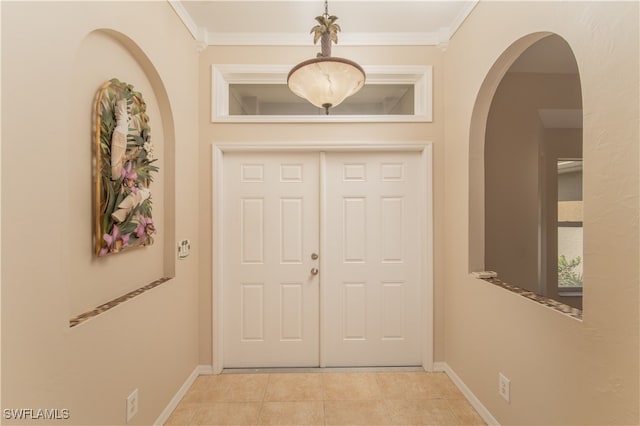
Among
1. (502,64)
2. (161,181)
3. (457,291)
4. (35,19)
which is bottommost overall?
(457,291)

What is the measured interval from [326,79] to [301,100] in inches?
42.0

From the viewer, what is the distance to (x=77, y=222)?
4.42 feet

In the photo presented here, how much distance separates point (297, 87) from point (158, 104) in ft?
3.31

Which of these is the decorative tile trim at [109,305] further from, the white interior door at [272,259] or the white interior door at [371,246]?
the white interior door at [371,246]

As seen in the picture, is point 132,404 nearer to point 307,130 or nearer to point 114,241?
point 114,241

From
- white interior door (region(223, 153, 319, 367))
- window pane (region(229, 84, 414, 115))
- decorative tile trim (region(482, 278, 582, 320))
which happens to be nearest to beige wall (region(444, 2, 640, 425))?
decorative tile trim (region(482, 278, 582, 320))

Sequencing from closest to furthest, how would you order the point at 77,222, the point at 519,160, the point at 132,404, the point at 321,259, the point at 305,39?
the point at 77,222, the point at 132,404, the point at 305,39, the point at 321,259, the point at 519,160

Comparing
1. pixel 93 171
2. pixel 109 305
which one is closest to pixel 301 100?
pixel 93 171

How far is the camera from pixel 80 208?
4.49ft

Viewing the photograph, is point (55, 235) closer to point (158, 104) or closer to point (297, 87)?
point (158, 104)

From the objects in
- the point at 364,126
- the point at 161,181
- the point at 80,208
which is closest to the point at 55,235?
the point at 80,208

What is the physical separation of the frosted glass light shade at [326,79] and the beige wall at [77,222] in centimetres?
95

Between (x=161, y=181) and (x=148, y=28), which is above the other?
(x=148, y=28)

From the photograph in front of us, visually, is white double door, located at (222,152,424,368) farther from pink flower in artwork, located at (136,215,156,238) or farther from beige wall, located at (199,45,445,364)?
pink flower in artwork, located at (136,215,156,238)
